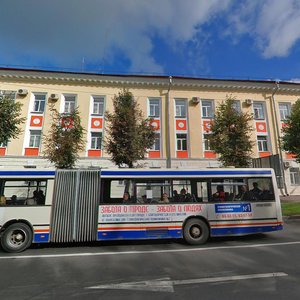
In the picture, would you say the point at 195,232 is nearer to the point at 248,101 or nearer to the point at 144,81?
the point at 144,81

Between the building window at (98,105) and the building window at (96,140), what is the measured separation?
7.10ft

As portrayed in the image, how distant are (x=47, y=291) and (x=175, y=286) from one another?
2323mm

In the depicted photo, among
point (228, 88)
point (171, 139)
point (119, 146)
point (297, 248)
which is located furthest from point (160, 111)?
point (297, 248)

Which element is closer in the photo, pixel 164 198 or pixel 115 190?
pixel 115 190

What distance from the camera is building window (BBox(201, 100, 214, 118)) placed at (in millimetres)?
27094

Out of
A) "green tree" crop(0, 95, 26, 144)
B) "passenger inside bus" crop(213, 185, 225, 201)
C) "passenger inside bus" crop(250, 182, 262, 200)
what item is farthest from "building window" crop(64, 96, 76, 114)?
"passenger inside bus" crop(250, 182, 262, 200)

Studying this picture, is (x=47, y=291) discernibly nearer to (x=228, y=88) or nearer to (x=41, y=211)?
(x=41, y=211)

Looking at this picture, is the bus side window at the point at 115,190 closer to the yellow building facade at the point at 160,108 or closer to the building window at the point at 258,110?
the yellow building facade at the point at 160,108

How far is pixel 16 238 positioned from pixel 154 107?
20633mm

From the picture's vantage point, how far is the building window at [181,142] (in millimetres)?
25953

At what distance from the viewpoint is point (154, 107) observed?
2688 cm

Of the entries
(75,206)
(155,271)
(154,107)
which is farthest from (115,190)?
(154,107)

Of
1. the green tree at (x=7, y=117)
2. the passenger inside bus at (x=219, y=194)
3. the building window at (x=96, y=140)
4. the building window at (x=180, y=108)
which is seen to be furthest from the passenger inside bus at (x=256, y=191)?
the building window at (x=180, y=108)

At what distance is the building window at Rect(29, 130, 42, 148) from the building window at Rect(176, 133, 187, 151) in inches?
521
